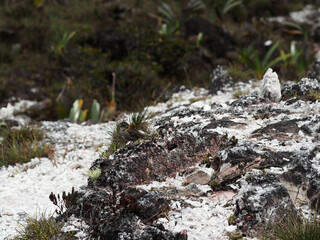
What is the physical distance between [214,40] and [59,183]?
849cm

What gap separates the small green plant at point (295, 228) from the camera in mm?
2713

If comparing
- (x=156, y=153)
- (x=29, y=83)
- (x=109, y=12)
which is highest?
(x=156, y=153)

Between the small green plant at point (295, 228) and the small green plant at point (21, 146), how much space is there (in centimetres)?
364

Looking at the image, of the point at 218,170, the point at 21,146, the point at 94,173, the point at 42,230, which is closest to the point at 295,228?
the point at 218,170

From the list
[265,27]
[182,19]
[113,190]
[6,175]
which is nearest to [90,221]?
[113,190]

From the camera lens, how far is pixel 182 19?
1400 centimetres

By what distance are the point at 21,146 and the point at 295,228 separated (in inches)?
167

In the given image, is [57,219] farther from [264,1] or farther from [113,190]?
[264,1]

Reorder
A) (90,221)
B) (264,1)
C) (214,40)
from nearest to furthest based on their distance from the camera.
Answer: (90,221) < (214,40) < (264,1)

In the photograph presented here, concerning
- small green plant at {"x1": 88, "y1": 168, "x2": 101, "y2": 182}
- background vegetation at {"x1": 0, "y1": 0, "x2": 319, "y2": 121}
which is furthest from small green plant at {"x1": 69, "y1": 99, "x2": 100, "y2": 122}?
small green plant at {"x1": 88, "y1": 168, "x2": 101, "y2": 182}

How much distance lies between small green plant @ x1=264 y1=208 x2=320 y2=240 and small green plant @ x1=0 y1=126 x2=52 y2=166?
3.64 meters

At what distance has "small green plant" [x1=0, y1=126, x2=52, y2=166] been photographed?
215 inches

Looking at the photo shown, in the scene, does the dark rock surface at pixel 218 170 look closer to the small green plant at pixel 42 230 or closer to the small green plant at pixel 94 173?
the small green plant at pixel 94 173

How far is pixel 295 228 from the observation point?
109 inches
